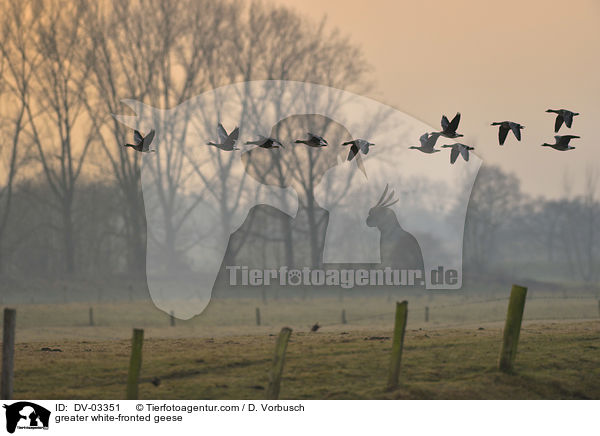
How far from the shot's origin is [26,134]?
4253 cm

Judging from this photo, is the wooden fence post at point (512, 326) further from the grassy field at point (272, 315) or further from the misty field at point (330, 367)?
the grassy field at point (272, 315)

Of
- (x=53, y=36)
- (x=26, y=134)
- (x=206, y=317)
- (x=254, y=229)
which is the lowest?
(x=206, y=317)

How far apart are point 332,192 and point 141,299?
1091 centimetres

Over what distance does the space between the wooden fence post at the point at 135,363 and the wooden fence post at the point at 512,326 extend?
20.4 feet

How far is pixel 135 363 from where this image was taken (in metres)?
12.5

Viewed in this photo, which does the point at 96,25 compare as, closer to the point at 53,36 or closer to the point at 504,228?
the point at 53,36

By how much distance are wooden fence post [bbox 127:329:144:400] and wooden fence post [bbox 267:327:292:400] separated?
207 centimetres

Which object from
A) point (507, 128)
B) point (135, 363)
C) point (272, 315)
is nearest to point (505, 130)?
point (507, 128)

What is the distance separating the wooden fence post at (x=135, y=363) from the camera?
1240cm

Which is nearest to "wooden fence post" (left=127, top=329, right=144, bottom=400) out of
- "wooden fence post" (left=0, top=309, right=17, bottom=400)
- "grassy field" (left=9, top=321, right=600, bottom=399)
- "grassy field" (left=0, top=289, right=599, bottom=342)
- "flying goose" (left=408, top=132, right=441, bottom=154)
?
"grassy field" (left=9, top=321, right=600, bottom=399)

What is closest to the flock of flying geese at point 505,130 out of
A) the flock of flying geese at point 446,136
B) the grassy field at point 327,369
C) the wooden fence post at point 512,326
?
the flock of flying geese at point 446,136

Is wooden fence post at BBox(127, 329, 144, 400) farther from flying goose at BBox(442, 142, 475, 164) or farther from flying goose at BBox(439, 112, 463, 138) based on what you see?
flying goose at BBox(442, 142, 475, 164)
